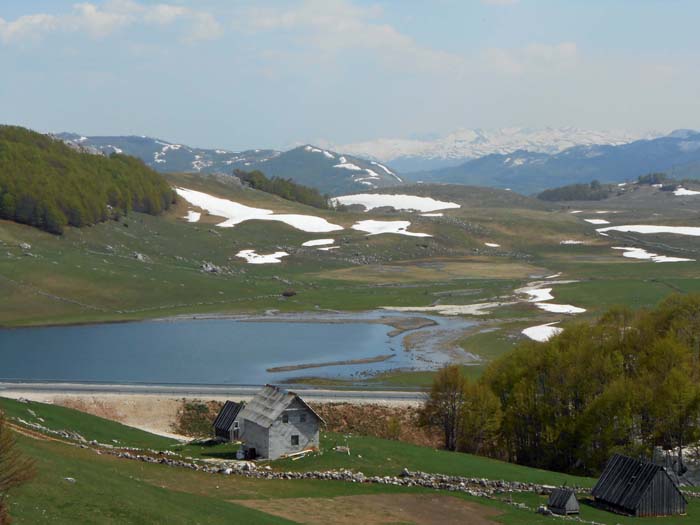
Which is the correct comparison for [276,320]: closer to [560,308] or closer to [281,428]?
[560,308]

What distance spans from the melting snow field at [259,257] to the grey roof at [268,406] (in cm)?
10598

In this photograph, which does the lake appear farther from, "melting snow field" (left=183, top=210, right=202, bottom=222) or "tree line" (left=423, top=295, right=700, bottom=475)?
"melting snow field" (left=183, top=210, right=202, bottom=222)

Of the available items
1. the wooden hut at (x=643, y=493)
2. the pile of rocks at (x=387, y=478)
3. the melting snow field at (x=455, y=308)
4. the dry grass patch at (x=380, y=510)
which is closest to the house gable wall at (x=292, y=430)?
the pile of rocks at (x=387, y=478)

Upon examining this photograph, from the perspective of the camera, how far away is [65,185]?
5915 inches

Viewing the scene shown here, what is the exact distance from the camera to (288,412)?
151ft

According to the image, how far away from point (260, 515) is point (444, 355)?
53.1 meters

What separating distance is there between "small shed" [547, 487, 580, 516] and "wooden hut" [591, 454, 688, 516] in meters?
2.85

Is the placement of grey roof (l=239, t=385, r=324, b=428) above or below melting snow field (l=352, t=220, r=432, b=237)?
below

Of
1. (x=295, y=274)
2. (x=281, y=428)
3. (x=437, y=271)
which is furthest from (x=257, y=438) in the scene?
(x=437, y=271)

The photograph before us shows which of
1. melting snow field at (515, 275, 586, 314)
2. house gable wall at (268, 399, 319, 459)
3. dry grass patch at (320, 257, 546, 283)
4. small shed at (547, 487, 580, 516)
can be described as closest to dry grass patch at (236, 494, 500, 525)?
small shed at (547, 487, 580, 516)

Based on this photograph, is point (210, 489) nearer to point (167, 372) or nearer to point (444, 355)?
point (167, 372)

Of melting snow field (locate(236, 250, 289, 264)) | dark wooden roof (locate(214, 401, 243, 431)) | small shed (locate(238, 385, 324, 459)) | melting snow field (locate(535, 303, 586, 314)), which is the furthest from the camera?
melting snow field (locate(236, 250, 289, 264))

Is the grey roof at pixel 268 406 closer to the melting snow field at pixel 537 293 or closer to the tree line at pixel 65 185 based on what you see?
the melting snow field at pixel 537 293

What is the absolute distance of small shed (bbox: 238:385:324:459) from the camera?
46.0 meters
